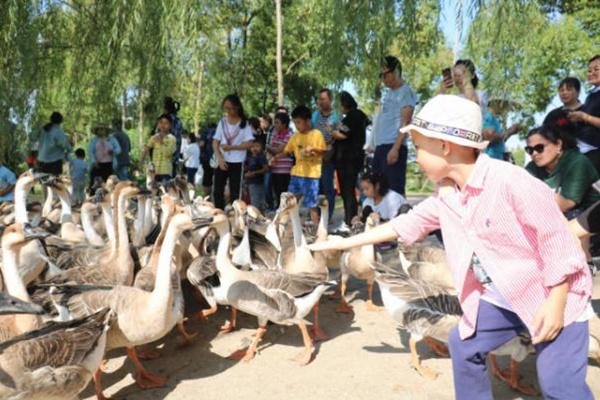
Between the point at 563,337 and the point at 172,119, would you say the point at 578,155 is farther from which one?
the point at 172,119

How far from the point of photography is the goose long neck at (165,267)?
3844mm

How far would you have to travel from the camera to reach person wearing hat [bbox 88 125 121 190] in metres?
10.3

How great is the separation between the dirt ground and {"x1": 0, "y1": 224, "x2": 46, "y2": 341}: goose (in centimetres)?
69

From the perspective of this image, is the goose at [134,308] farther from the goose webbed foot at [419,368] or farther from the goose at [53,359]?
→ the goose webbed foot at [419,368]

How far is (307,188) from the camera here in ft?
26.0

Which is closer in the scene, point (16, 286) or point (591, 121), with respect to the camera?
point (16, 286)

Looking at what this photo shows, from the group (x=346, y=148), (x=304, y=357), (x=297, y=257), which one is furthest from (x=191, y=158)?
(x=304, y=357)

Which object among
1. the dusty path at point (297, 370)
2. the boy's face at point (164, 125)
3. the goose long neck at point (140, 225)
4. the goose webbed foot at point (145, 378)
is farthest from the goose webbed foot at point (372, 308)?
the boy's face at point (164, 125)

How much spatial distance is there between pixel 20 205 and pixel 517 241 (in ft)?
18.9

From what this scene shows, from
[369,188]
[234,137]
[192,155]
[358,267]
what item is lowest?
[358,267]

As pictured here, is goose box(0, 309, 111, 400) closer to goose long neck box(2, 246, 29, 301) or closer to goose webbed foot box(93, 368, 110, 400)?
goose webbed foot box(93, 368, 110, 400)

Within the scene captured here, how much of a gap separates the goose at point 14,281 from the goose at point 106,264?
468mm

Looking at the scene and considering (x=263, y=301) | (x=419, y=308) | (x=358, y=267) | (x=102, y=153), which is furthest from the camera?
(x=102, y=153)

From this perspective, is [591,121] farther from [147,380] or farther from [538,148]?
[147,380]
